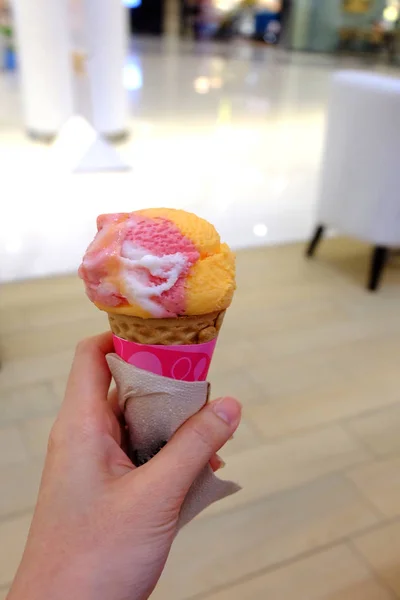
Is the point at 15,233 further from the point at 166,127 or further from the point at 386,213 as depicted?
the point at 166,127

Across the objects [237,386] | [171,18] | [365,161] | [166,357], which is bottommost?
[171,18]

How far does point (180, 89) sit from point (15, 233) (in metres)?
5.48

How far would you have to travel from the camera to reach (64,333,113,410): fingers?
0.81 metres

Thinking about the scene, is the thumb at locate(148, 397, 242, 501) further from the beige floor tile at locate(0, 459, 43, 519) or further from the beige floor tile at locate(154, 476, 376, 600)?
the beige floor tile at locate(0, 459, 43, 519)

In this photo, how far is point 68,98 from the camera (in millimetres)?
4809

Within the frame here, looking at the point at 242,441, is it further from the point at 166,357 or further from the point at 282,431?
the point at 166,357

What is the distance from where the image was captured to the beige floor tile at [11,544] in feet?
4.28

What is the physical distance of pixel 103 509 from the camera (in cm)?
71

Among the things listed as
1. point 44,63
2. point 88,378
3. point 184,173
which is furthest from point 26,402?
point 44,63

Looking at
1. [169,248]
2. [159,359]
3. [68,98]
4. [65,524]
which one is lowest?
[68,98]

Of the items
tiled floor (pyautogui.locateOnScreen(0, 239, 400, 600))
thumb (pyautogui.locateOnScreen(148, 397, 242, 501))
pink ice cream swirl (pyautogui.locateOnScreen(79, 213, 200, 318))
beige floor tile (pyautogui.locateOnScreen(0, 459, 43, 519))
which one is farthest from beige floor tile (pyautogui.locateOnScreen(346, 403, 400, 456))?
pink ice cream swirl (pyautogui.locateOnScreen(79, 213, 200, 318))

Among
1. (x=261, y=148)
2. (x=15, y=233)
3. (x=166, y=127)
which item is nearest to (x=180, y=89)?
(x=166, y=127)

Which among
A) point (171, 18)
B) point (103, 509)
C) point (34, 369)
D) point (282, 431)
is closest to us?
point (103, 509)

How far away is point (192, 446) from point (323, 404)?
1.23 metres
